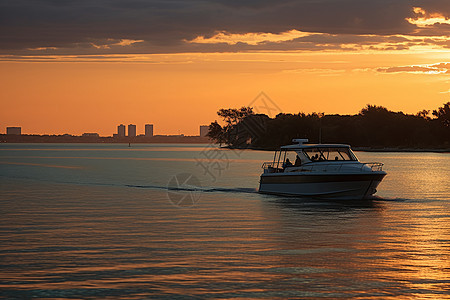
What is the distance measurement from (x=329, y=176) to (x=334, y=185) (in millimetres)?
672

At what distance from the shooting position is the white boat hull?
4338 centimetres

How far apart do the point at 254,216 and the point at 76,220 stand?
902cm

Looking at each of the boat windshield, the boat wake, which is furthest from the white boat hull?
the boat wake

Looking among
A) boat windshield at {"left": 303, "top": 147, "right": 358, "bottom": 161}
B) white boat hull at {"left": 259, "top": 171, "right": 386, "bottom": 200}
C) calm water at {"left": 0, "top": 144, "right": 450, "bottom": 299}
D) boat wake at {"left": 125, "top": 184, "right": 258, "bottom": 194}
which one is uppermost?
boat windshield at {"left": 303, "top": 147, "right": 358, "bottom": 161}

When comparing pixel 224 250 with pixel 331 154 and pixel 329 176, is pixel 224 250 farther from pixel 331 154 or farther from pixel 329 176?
pixel 331 154

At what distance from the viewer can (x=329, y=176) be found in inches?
1714

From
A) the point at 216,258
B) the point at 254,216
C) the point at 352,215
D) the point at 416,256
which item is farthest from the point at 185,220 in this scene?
the point at 416,256

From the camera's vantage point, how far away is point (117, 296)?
16328 millimetres

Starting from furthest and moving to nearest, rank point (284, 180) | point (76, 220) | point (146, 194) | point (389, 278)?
point (146, 194)
point (284, 180)
point (76, 220)
point (389, 278)

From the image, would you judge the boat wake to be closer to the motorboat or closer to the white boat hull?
the motorboat

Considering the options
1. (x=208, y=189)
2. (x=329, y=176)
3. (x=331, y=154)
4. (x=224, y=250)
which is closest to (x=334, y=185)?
(x=329, y=176)

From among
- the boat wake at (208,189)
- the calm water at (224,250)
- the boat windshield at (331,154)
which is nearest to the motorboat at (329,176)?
the boat windshield at (331,154)

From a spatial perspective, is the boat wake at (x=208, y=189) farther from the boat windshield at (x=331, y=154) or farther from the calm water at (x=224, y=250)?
the calm water at (x=224, y=250)

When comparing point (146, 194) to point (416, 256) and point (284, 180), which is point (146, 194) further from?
point (416, 256)
